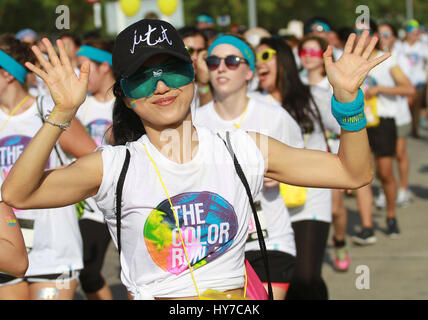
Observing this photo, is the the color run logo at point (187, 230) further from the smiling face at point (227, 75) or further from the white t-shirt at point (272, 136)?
the smiling face at point (227, 75)

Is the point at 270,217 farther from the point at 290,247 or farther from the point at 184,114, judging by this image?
the point at 184,114

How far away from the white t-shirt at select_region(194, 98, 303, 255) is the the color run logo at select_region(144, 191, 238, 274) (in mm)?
1634

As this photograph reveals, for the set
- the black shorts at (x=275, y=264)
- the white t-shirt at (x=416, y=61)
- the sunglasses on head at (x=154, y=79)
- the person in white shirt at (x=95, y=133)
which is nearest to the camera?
the sunglasses on head at (x=154, y=79)

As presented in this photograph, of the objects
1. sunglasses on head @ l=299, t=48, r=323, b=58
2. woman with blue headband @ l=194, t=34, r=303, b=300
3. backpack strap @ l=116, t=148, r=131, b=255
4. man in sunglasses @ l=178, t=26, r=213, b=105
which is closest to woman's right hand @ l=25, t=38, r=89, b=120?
backpack strap @ l=116, t=148, r=131, b=255

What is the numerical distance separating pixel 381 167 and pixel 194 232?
6091mm

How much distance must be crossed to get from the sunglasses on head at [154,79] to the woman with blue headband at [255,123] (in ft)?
5.70

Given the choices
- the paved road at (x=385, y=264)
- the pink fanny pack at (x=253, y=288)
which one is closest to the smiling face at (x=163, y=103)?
the pink fanny pack at (x=253, y=288)

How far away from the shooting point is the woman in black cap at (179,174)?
106 inches

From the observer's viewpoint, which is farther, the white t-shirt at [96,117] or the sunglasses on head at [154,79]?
the white t-shirt at [96,117]

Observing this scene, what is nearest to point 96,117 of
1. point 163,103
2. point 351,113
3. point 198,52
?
point 198,52

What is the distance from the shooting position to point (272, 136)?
4.63 meters

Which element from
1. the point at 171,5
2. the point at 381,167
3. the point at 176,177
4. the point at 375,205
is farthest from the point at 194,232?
the point at 171,5

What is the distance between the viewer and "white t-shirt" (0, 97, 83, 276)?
4.29 meters
